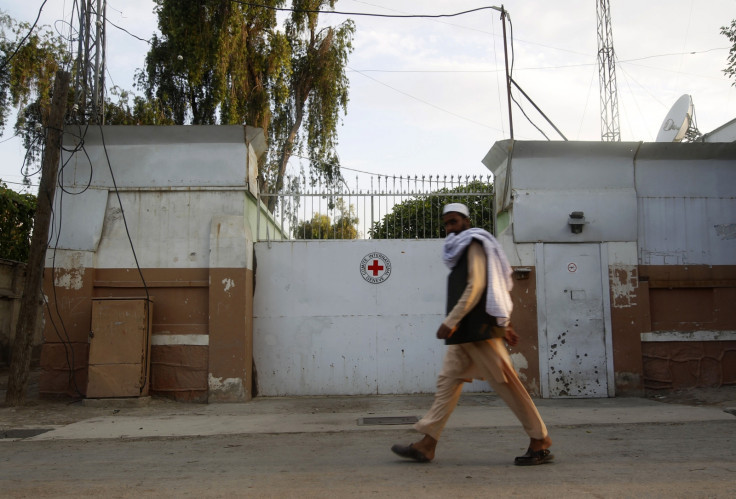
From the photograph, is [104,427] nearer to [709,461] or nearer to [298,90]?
[709,461]

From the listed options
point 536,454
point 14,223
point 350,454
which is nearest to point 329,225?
point 350,454

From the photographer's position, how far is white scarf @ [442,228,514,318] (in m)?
4.52

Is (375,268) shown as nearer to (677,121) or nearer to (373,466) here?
(373,466)

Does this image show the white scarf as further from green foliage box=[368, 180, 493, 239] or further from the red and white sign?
green foliage box=[368, 180, 493, 239]

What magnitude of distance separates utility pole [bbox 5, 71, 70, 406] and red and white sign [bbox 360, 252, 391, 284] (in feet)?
14.4

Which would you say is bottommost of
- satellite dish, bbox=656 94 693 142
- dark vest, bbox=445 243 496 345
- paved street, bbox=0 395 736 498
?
paved street, bbox=0 395 736 498

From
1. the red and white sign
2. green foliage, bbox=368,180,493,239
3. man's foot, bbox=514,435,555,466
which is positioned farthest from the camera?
green foliage, bbox=368,180,493,239

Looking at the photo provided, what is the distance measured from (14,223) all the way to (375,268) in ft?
43.0

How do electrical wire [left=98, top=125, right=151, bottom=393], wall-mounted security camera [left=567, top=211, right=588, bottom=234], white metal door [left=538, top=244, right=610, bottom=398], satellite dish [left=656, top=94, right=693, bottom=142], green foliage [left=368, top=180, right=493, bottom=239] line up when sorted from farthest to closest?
satellite dish [left=656, top=94, right=693, bottom=142], green foliage [left=368, top=180, right=493, bottom=239], wall-mounted security camera [left=567, top=211, right=588, bottom=234], white metal door [left=538, top=244, right=610, bottom=398], electrical wire [left=98, top=125, right=151, bottom=393]

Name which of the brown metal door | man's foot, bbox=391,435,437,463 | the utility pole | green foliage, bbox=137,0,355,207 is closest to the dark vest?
man's foot, bbox=391,435,437,463

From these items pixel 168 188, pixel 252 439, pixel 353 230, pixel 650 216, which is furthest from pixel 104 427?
pixel 650 216

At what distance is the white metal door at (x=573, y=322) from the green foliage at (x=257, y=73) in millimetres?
8429

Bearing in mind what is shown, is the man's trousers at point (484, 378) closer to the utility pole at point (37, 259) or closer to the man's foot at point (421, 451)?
the man's foot at point (421, 451)

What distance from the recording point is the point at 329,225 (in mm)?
10266
